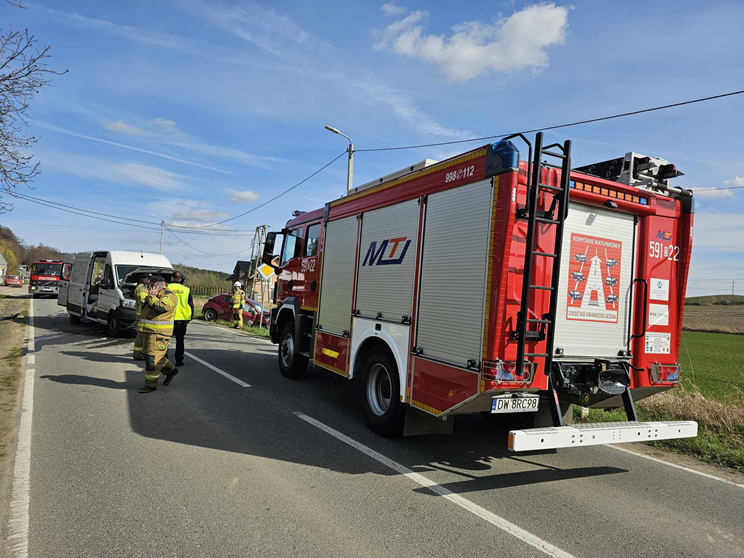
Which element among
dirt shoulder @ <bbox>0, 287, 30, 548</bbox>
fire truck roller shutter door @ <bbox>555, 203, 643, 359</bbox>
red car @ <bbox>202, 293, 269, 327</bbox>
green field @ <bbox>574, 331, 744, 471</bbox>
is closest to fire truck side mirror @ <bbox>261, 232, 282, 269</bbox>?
dirt shoulder @ <bbox>0, 287, 30, 548</bbox>

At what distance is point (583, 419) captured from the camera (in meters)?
6.69

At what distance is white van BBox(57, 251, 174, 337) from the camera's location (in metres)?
12.5

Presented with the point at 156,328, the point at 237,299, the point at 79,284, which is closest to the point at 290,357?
the point at 156,328

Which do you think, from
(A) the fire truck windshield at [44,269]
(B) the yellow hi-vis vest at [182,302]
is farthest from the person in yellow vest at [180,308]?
(A) the fire truck windshield at [44,269]

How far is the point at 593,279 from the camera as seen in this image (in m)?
4.93

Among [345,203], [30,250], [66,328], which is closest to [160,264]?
[66,328]

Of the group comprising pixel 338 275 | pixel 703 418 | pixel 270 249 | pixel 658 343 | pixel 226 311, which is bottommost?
pixel 703 418

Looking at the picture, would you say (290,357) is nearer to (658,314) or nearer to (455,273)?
(455,273)

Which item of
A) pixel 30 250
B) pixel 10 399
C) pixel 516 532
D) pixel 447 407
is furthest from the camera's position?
pixel 30 250

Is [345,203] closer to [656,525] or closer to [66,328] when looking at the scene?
[656,525]

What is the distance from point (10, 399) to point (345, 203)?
17.0 feet

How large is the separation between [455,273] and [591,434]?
1782 mm

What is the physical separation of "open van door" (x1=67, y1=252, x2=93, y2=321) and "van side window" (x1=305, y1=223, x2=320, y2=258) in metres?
9.32

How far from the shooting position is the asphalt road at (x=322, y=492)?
3.26 metres
